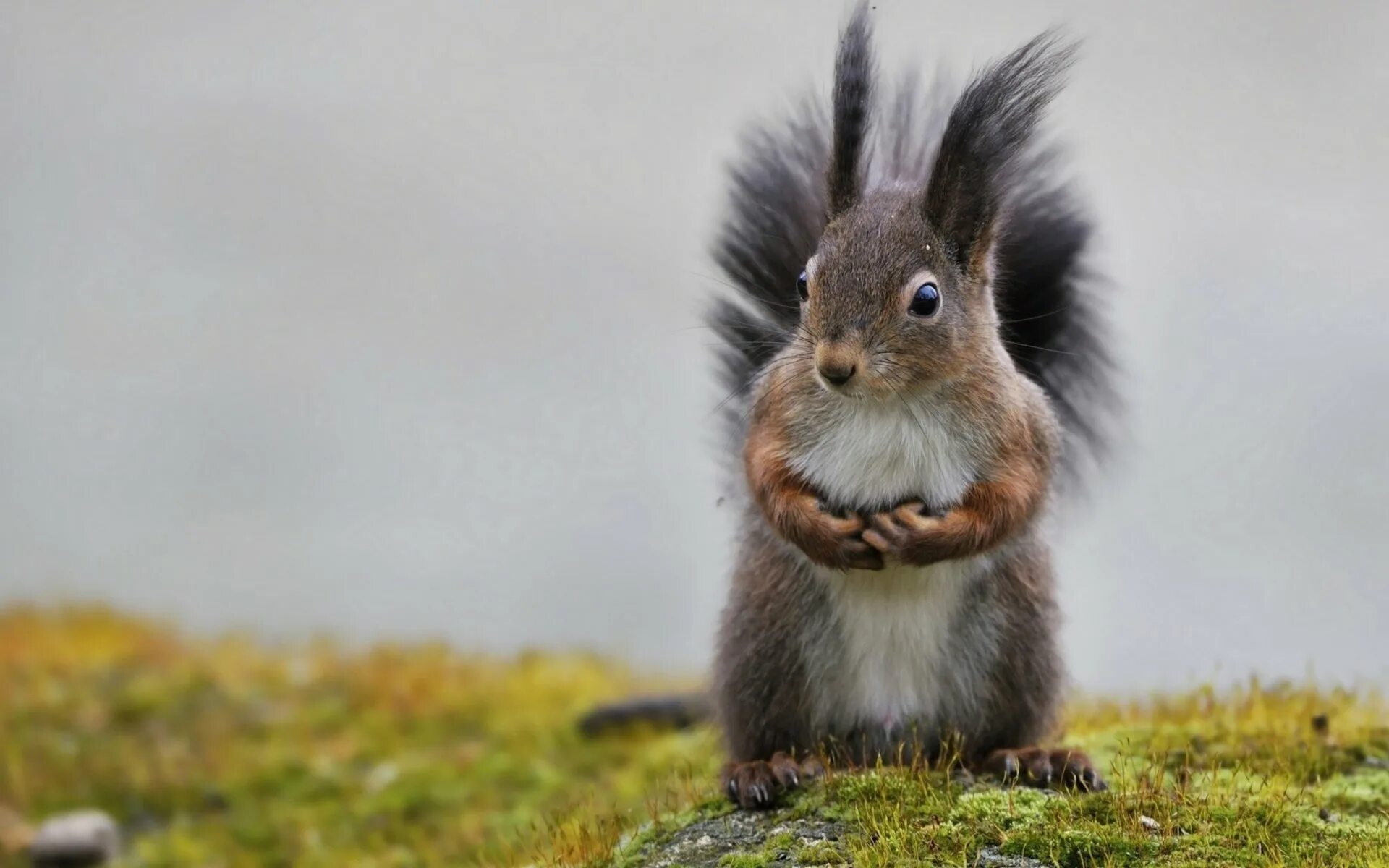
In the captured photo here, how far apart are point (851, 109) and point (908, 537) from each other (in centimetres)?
88

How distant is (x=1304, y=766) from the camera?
3.29 m

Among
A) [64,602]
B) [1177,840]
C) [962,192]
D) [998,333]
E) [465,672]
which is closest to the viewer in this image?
[1177,840]

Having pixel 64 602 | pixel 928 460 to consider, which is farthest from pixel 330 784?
pixel 928 460

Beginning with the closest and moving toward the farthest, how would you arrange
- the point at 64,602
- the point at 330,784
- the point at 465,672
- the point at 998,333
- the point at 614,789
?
the point at 998,333 < the point at 614,789 < the point at 330,784 < the point at 465,672 < the point at 64,602

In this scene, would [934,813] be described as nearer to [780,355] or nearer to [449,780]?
[780,355]

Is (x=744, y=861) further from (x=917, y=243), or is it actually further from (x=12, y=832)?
(x=12, y=832)

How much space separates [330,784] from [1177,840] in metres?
3.03

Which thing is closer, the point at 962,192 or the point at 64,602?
the point at 962,192

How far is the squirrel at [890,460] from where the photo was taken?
2801 mm

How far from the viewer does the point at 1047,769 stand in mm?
2992

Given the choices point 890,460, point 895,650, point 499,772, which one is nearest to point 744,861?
point 895,650

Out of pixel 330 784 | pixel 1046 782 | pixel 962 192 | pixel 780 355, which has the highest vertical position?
pixel 962 192

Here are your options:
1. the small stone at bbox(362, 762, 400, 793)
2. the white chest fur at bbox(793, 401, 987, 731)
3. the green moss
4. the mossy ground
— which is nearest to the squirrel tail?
the mossy ground

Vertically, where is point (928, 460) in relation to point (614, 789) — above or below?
above
